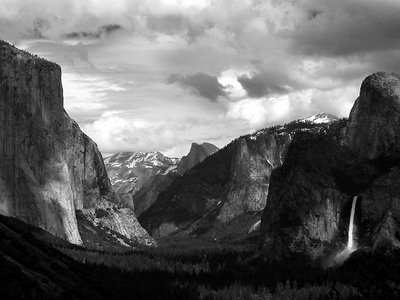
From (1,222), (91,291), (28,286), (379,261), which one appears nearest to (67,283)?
(91,291)

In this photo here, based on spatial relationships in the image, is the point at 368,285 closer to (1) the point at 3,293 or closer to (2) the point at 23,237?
(1) the point at 3,293

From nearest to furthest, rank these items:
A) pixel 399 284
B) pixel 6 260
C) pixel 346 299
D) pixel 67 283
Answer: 1. pixel 399 284
2. pixel 6 260
3. pixel 67 283
4. pixel 346 299

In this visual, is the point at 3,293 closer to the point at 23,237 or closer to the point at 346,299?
the point at 23,237

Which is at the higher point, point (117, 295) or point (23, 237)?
point (23, 237)

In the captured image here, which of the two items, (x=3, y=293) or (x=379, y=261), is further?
(x=3, y=293)

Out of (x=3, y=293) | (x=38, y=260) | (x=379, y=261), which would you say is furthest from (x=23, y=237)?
(x=379, y=261)

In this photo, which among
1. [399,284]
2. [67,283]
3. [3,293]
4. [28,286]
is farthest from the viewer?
[67,283]

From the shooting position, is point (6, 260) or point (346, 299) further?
point (346, 299)

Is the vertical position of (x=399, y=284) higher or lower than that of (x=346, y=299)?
higher

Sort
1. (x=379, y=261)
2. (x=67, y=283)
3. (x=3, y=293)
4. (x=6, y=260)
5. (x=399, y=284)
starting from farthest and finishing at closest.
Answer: (x=67, y=283), (x=6, y=260), (x=3, y=293), (x=379, y=261), (x=399, y=284)
